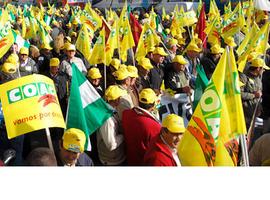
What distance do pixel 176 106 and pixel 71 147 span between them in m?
2.80

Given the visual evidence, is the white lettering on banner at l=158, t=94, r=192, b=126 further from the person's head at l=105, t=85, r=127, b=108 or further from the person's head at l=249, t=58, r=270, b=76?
the person's head at l=105, t=85, r=127, b=108

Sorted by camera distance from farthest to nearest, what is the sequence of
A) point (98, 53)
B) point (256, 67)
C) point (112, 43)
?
point (112, 43)
point (98, 53)
point (256, 67)

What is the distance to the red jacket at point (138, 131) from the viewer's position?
15.1 feet

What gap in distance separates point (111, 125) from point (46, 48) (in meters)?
5.39

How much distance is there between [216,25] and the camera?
1208 centimetres

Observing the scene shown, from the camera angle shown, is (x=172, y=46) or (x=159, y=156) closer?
(x=159, y=156)

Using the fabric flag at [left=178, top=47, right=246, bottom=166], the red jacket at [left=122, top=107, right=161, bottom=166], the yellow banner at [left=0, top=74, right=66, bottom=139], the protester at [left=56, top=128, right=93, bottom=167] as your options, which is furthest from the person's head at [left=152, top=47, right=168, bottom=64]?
the protester at [left=56, top=128, right=93, bottom=167]

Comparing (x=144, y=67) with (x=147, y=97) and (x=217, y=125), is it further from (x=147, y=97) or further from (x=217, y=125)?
(x=217, y=125)

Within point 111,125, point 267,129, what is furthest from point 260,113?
point 111,125

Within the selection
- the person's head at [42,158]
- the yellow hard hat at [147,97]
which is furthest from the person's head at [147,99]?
the person's head at [42,158]

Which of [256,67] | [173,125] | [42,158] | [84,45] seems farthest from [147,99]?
[84,45]

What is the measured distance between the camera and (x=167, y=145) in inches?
156

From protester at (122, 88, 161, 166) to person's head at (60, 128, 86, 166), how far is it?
77 cm
